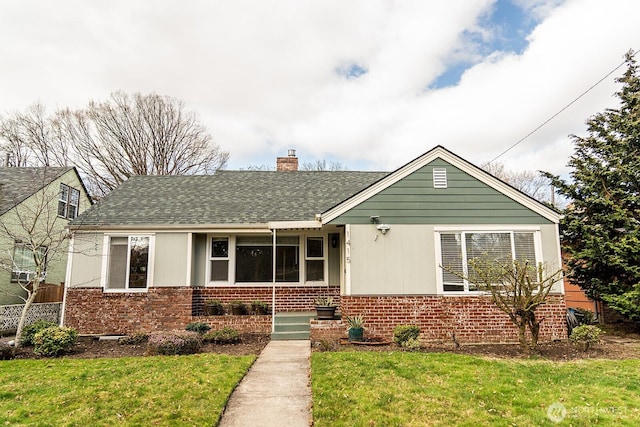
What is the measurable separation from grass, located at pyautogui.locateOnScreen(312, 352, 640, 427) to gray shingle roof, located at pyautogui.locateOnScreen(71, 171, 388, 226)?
6.47 meters

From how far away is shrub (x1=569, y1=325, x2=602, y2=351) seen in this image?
8.88 meters

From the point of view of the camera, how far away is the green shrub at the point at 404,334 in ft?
30.6

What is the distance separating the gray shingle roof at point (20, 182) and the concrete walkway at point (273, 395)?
12.7 m

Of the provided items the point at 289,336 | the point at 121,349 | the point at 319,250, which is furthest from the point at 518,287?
the point at 121,349

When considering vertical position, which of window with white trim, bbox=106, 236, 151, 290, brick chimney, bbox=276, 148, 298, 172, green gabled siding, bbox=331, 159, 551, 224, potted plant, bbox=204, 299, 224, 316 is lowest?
potted plant, bbox=204, 299, 224, 316

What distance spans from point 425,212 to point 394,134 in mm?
10549

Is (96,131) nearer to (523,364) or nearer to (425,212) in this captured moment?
(425,212)

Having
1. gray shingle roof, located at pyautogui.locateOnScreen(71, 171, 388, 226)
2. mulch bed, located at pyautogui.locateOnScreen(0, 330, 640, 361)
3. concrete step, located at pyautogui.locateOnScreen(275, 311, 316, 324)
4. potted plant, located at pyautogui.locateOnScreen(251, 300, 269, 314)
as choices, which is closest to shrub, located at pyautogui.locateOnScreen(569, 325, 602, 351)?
mulch bed, located at pyautogui.locateOnScreen(0, 330, 640, 361)

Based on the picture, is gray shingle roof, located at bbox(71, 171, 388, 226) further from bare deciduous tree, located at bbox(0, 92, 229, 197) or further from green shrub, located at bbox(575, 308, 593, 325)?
bare deciduous tree, located at bbox(0, 92, 229, 197)

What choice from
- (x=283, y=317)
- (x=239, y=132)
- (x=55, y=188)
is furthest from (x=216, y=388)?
(x=239, y=132)

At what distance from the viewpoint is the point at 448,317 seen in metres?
10.1

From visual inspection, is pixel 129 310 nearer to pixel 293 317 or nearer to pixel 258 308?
pixel 258 308

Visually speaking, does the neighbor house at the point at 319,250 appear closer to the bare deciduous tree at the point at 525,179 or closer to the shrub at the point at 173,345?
the shrub at the point at 173,345
